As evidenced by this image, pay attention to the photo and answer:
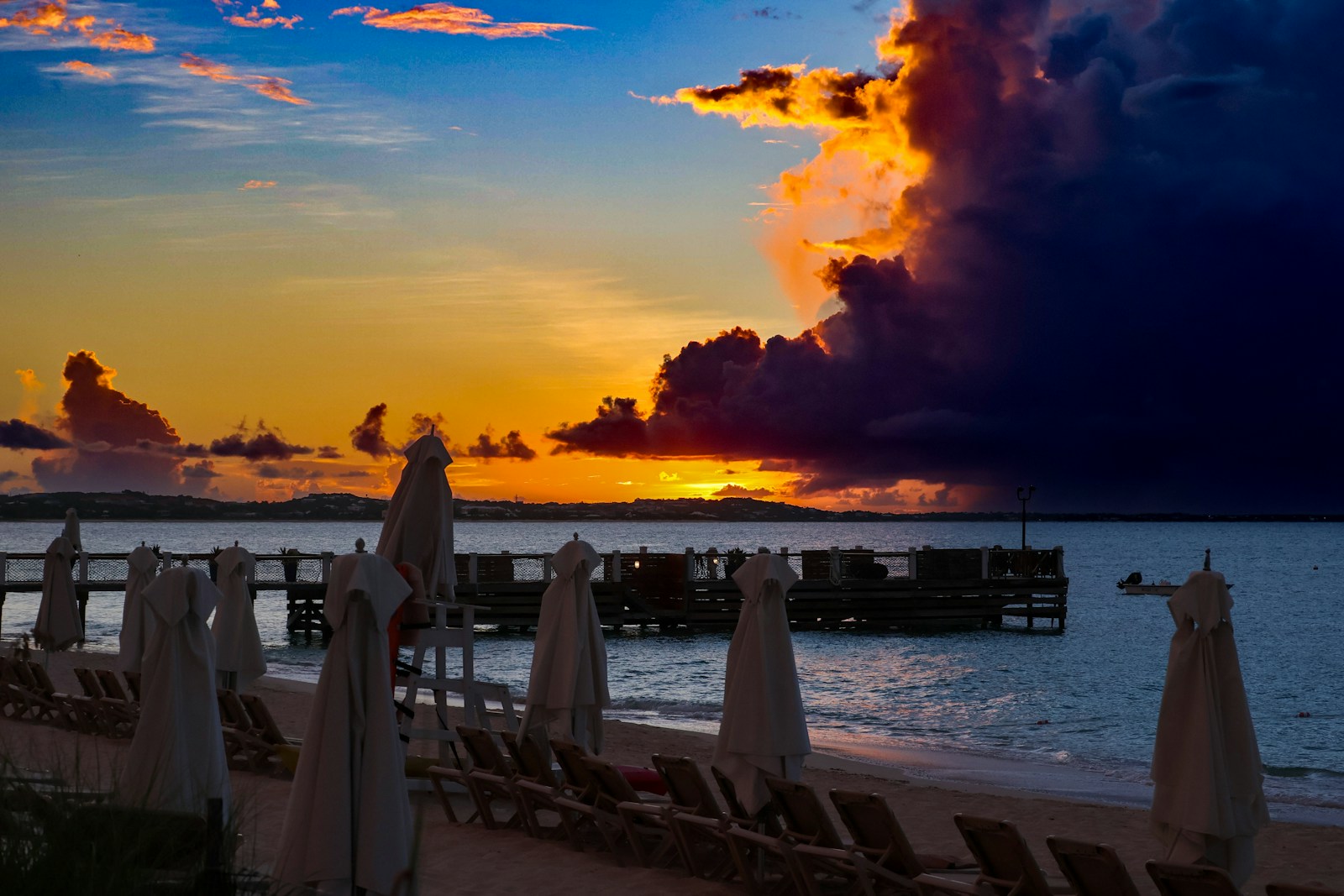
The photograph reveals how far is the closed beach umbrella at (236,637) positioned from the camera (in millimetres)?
15984

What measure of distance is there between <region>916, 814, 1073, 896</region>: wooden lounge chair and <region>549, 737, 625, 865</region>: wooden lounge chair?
294 centimetres

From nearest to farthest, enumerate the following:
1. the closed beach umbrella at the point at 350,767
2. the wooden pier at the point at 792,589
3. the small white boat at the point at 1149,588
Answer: the closed beach umbrella at the point at 350,767 → the wooden pier at the point at 792,589 → the small white boat at the point at 1149,588

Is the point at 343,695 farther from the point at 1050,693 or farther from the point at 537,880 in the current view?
the point at 1050,693

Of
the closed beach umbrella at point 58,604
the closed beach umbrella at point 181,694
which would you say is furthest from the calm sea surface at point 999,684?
the closed beach umbrella at point 181,694

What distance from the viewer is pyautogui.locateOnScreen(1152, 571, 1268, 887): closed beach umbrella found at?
324 inches

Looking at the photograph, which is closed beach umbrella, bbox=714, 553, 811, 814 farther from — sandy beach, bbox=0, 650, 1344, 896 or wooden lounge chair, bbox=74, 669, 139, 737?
wooden lounge chair, bbox=74, 669, 139, 737

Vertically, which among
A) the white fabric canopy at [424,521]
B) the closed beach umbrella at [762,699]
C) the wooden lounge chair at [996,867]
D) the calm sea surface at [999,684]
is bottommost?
the calm sea surface at [999,684]

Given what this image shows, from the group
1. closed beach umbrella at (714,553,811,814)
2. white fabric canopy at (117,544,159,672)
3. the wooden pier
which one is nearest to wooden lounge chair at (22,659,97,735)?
white fabric canopy at (117,544,159,672)

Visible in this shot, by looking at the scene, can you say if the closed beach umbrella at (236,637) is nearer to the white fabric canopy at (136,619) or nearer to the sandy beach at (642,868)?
the white fabric canopy at (136,619)

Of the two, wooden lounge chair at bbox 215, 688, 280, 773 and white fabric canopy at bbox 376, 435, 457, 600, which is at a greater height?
white fabric canopy at bbox 376, 435, 457, 600

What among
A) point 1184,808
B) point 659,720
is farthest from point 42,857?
point 659,720

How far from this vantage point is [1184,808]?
27.2 ft

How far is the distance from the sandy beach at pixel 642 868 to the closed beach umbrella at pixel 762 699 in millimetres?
1048

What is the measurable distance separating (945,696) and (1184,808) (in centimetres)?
2277
